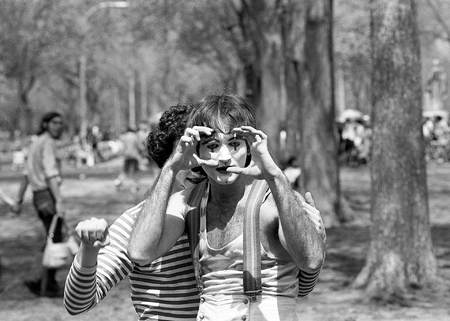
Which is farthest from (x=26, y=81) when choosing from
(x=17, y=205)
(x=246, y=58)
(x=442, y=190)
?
(x=17, y=205)

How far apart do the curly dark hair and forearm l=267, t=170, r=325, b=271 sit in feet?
2.25

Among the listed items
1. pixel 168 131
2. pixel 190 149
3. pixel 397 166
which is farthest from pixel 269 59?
pixel 190 149

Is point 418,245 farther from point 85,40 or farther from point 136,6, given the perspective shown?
point 85,40

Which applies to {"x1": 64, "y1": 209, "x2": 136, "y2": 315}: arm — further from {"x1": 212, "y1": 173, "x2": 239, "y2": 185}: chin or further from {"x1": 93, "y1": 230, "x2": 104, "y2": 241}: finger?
{"x1": 212, "y1": 173, "x2": 239, "y2": 185}: chin

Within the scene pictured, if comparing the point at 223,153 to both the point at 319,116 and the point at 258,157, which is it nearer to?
the point at 258,157

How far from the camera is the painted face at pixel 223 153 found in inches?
110

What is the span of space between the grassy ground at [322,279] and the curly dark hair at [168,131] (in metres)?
4.71

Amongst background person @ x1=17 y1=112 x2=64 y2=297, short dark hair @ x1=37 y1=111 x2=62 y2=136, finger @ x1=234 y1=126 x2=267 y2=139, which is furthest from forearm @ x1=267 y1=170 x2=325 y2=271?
short dark hair @ x1=37 y1=111 x2=62 y2=136

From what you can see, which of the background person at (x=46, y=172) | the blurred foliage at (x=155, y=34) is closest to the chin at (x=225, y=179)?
the background person at (x=46, y=172)

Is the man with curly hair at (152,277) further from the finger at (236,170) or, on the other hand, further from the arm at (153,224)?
the finger at (236,170)

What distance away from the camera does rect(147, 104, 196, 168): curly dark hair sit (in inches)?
131

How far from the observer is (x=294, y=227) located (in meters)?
2.69

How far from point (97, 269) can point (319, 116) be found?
12525 millimetres

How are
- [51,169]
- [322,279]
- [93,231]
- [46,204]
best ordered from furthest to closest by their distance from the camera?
[322,279] < [46,204] < [51,169] < [93,231]
